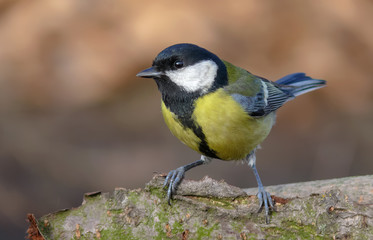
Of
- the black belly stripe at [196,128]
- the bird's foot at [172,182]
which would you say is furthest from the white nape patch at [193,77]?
the bird's foot at [172,182]

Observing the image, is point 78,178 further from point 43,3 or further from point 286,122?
point 286,122

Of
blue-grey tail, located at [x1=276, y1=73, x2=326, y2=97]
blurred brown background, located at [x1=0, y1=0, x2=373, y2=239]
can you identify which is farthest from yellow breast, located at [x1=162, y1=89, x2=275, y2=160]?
blurred brown background, located at [x1=0, y1=0, x2=373, y2=239]

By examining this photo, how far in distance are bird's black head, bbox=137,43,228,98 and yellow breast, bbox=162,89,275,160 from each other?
0.07 metres

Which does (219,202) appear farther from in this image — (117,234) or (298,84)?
(298,84)

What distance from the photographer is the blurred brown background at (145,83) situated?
5.16 metres

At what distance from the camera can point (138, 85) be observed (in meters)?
5.55

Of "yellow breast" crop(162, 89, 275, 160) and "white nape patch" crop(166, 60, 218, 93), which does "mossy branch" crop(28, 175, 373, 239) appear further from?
"white nape patch" crop(166, 60, 218, 93)

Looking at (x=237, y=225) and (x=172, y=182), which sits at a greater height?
(x=172, y=182)

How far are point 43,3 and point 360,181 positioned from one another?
3842 millimetres

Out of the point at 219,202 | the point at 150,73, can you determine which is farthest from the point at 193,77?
the point at 219,202

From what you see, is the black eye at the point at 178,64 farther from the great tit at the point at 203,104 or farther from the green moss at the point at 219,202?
the green moss at the point at 219,202

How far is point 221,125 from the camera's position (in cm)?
271

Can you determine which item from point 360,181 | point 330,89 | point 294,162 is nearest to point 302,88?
point 360,181

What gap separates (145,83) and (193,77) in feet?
9.49
